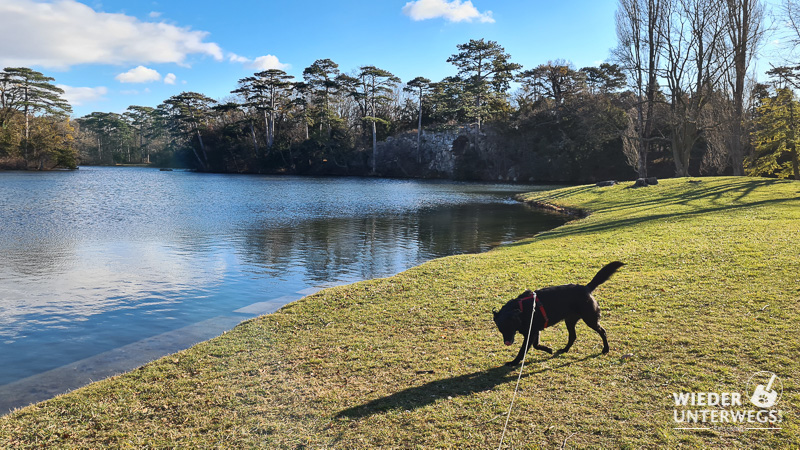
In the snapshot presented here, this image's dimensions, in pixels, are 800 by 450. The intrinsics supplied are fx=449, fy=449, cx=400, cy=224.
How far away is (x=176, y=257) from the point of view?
667 inches

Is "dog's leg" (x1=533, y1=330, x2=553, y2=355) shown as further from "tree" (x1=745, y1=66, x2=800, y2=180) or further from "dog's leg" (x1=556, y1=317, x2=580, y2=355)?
"tree" (x1=745, y1=66, x2=800, y2=180)

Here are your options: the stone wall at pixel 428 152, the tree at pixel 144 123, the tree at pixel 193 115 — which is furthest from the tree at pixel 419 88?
the tree at pixel 144 123

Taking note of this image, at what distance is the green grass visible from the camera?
4.86 m

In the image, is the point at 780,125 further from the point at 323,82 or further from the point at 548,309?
the point at 323,82

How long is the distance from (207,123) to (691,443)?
400 ft

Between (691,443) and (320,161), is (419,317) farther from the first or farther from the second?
(320,161)

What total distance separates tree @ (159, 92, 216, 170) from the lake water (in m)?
72.6

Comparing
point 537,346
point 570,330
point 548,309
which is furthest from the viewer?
point 570,330

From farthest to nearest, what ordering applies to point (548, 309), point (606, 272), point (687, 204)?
1. point (687, 204)
2. point (548, 309)
3. point (606, 272)

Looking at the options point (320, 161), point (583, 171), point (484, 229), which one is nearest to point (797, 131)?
point (484, 229)

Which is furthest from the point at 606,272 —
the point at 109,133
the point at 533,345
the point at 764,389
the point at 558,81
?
the point at 109,133

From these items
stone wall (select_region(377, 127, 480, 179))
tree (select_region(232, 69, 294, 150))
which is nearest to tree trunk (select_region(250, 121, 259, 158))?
tree (select_region(232, 69, 294, 150))

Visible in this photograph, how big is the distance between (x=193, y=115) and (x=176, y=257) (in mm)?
98666

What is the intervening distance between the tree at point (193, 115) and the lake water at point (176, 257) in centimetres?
7255
